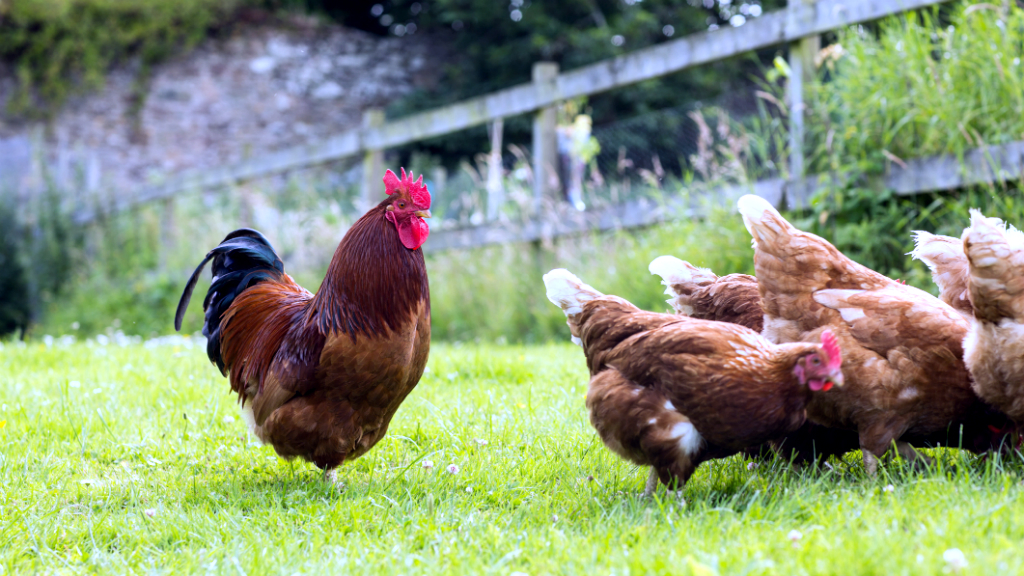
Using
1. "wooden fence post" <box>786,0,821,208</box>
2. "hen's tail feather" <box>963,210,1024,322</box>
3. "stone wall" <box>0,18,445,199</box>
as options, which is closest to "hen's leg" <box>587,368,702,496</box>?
"hen's tail feather" <box>963,210,1024,322</box>

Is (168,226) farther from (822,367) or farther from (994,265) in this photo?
(994,265)

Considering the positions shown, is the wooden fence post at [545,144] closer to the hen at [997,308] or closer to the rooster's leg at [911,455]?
the rooster's leg at [911,455]

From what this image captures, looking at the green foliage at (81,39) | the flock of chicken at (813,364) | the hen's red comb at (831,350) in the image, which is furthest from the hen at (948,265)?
the green foliage at (81,39)

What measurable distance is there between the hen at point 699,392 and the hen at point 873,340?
187 mm

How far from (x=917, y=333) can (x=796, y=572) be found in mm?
1192

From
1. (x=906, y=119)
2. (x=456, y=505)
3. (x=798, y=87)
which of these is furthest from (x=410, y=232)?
(x=798, y=87)

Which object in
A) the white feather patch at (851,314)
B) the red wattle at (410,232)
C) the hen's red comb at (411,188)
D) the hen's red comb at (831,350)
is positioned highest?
the hen's red comb at (411,188)

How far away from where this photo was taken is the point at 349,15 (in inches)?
763

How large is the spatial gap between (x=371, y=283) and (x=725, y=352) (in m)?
1.27

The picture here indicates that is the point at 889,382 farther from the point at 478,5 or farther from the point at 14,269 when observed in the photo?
the point at 478,5

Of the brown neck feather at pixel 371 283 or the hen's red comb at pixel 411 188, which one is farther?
the hen's red comb at pixel 411 188

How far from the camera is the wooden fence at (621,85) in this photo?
5.10m

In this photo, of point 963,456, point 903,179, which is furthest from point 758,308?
point 903,179

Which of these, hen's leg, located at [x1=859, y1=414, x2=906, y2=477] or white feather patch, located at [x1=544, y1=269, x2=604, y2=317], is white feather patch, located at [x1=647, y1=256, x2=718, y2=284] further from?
hen's leg, located at [x1=859, y1=414, x2=906, y2=477]
